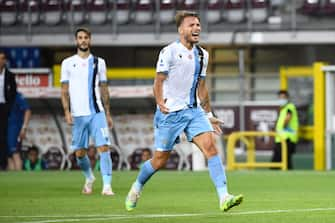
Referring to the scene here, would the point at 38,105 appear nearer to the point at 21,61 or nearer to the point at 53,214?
the point at 21,61

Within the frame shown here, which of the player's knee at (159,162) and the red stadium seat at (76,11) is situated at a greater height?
the red stadium seat at (76,11)

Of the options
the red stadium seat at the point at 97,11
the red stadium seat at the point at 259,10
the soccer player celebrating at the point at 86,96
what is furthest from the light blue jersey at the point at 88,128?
the red stadium seat at the point at 97,11

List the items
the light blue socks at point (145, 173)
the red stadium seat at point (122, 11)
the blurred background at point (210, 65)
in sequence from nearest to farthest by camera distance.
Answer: the light blue socks at point (145, 173) < the blurred background at point (210, 65) < the red stadium seat at point (122, 11)

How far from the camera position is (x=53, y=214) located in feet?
39.3

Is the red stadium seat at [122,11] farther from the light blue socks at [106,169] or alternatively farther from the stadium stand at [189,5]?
the light blue socks at [106,169]

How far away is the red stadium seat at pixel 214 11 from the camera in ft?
112

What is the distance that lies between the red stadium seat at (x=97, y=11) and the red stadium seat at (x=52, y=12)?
32.9 inches

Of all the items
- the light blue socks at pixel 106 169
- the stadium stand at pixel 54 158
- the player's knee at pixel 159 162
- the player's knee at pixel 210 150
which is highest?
the player's knee at pixel 210 150

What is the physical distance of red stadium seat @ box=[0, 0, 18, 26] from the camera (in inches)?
1377

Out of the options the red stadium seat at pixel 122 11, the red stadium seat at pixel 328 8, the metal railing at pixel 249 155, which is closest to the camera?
the metal railing at pixel 249 155

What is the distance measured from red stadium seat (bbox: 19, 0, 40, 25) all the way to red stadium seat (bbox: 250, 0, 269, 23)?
6197 mm

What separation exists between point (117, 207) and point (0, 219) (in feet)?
6.84

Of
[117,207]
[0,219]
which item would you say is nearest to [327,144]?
[117,207]

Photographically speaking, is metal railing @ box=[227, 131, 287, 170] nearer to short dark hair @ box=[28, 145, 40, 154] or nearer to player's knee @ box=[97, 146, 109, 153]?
short dark hair @ box=[28, 145, 40, 154]
